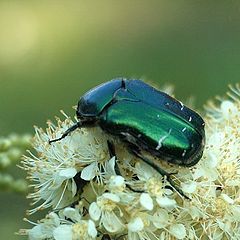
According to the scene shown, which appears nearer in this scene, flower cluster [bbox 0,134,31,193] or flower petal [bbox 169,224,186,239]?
flower petal [bbox 169,224,186,239]

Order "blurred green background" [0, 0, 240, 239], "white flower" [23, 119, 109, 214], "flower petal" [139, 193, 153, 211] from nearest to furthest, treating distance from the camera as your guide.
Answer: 1. "flower petal" [139, 193, 153, 211]
2. "white flower" [23, 119, 109, 214]
3. "blurred green background" [0, 0, 240, 239]

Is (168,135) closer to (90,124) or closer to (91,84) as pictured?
(90,124)

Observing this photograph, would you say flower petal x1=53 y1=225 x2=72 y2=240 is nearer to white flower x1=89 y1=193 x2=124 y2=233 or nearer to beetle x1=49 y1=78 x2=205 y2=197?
white flower x1=89 y1=193 x2=124 y2=233

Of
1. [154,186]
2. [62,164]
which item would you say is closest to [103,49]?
[62,164]

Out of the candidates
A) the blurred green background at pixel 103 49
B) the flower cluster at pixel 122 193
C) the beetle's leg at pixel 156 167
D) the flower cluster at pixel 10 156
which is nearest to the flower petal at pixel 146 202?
the flower cluster at pixel 122 193


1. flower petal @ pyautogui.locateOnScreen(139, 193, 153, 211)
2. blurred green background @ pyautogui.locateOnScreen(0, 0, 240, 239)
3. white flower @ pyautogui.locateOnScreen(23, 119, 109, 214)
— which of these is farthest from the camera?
blurred green background @ pyautogui.locateOnScreen(0, 0, 240, 239)

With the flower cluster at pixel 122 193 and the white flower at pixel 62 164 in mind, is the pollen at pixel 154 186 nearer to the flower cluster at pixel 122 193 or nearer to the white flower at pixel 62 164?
the flower cluster at pixel 122 193

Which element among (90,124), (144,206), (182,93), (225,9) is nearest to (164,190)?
(144,206)

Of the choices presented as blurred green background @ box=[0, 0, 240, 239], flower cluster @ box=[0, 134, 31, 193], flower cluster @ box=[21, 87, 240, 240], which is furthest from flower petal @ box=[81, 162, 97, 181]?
blurred green background @ box=[0, 0, 240, 239]
